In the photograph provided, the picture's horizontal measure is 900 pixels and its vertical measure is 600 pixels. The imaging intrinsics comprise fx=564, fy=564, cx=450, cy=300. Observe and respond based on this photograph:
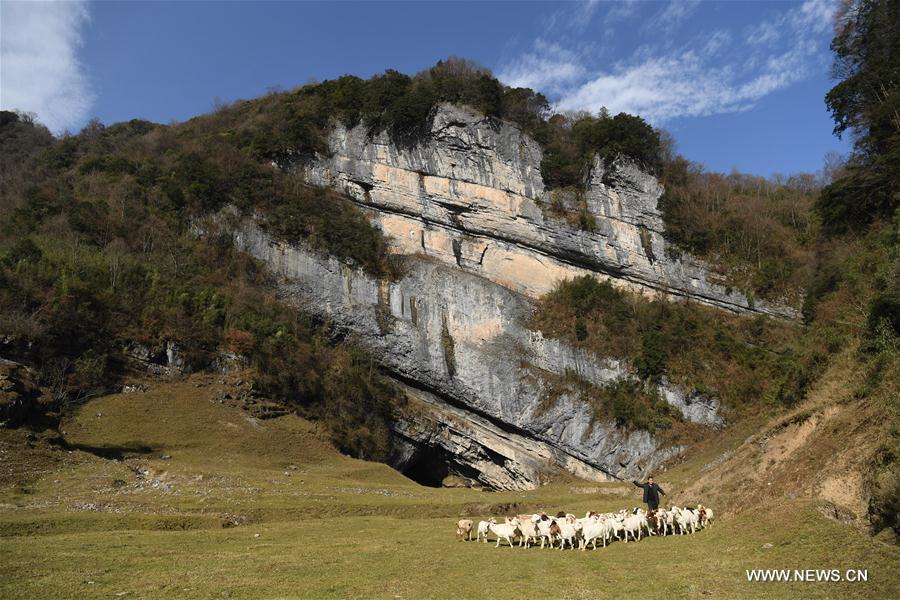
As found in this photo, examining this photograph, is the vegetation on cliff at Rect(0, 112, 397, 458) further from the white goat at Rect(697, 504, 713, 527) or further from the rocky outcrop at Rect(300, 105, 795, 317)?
the white goat at Rect(697, 504, 713, 527)

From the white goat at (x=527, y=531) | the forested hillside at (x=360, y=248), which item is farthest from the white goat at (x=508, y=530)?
the forested hillside at (x=360, y=248)

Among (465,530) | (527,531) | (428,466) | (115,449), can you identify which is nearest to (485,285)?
(428,466)

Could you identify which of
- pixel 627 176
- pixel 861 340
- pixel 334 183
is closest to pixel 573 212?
pixel 627 176

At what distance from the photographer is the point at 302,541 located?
14.3m

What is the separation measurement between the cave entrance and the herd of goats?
29.1 m

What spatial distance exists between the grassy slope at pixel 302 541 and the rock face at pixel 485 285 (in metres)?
14.7

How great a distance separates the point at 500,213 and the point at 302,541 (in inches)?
1531

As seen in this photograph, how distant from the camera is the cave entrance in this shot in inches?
1693

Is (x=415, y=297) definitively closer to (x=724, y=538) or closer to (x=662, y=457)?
(x=662, y=457)

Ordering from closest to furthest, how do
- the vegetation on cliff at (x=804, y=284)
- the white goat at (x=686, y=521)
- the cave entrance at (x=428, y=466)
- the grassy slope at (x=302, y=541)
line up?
the grassy slope at (x=302, y=541) < the white goat at (x=686, y=521) < the vegetation on cliff at (x=804, y=284) < the cave entrance at (x=428, y=466)

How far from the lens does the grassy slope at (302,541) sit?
9359 millimetres

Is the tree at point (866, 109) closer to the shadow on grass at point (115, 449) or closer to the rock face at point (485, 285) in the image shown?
the rock face at point (485, 285)

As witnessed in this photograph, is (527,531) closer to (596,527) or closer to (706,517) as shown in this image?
(596,527)

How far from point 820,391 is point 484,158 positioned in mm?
37561
